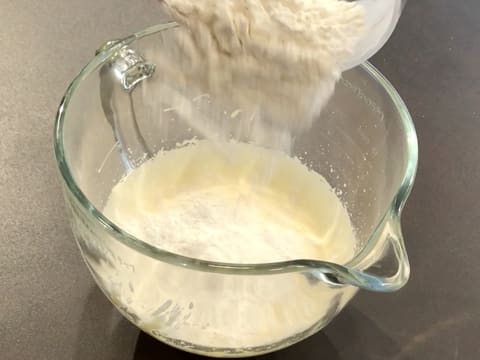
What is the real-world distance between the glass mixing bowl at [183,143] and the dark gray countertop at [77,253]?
3.1 inches

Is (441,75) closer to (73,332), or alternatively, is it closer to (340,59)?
(340,59)

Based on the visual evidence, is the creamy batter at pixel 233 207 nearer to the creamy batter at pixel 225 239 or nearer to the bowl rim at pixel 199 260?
the creamy batter at pixel 225 239

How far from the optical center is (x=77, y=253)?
2.49ft

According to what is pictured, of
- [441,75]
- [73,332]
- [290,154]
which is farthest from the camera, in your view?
[441,75]

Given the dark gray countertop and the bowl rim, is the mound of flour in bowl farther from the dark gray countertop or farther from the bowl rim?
the dark gray countertop

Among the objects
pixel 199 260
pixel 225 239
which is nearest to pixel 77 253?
pixel 225 239

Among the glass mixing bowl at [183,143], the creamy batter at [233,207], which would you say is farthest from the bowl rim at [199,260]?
the creamy batter at [233,207]

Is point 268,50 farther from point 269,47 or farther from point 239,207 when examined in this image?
point 239,207

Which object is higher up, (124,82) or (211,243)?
(124,82)

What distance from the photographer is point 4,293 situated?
2.35ft

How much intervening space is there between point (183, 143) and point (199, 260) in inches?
14.2

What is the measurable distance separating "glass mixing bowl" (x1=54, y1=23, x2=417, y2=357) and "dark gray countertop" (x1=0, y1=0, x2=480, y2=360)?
8 centimetres

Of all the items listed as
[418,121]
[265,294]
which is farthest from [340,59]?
[418,121]

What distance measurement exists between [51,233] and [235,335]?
291 millimetres
